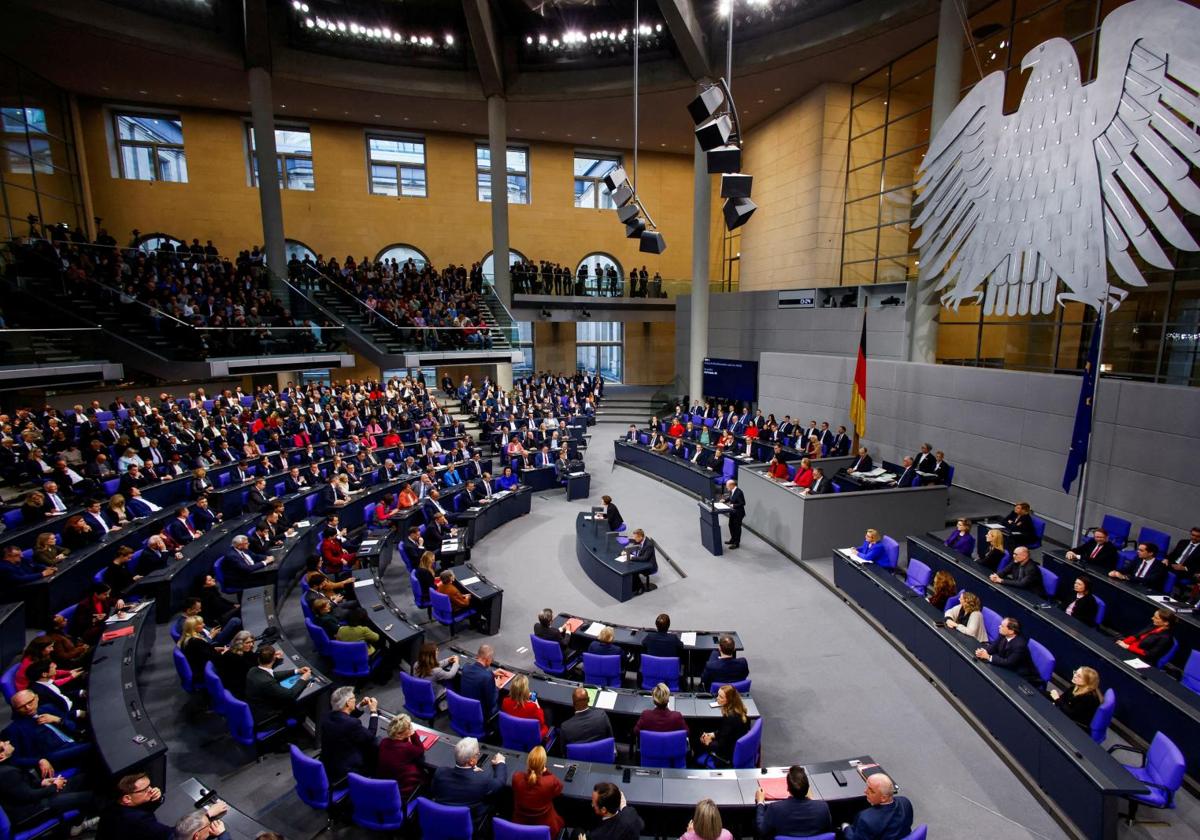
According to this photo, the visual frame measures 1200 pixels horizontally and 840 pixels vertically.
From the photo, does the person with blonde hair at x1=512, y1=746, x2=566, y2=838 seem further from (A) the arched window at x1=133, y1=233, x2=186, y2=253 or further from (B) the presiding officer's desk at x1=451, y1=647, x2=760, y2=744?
(A) the arched window at x1=133, y1=233, x2=186, y2=253

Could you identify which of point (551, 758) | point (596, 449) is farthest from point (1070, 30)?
point (551, 758)

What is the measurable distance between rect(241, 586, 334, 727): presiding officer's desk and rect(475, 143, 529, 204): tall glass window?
23.7m

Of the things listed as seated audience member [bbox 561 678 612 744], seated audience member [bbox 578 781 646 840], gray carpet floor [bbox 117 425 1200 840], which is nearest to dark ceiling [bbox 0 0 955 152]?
gray carpet floor [bbox 117 425 1200 840]

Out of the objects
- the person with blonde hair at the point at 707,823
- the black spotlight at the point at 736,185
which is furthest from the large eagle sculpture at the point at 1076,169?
the person with blonde hair at the point at 707,823

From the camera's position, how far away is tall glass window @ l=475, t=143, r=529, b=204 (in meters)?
27.4

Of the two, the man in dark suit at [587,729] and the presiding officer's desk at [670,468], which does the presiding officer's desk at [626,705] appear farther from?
the presiding officer's desk at [670,468]

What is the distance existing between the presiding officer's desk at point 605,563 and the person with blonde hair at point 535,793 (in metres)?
4.71

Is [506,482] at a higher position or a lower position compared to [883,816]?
lower

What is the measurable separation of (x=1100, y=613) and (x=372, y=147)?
93.6ft

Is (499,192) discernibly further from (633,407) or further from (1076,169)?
(1076,169)

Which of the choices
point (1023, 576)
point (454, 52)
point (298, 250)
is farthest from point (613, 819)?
point (298, 250)

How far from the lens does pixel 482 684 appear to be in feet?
18.0

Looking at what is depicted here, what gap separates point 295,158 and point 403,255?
18.4 feet

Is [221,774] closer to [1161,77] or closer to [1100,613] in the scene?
[1100,613]
